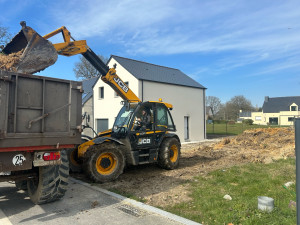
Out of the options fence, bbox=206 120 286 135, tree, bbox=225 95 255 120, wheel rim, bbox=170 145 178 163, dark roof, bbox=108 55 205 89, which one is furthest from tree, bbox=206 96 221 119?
wheel rim, bbox=170 145 178 163

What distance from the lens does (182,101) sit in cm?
2016

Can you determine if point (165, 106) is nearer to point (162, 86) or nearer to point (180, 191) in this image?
point (180, 191)

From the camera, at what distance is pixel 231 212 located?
4602 millimetres

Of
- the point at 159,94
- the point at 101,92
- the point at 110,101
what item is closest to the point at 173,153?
the point at 159,94

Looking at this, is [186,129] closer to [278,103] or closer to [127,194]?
[127,194]

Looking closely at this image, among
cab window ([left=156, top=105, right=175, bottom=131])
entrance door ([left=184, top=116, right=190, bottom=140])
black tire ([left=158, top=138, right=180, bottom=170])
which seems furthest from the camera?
entrance door ([left=184, top=116, right=190, bottom=140])

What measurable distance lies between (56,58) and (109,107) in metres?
13.7

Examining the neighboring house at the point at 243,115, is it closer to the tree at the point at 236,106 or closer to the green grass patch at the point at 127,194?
the tree at the point at 236,106

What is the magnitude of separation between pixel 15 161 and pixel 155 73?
1645 cm

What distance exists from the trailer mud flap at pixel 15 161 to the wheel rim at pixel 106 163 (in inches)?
108

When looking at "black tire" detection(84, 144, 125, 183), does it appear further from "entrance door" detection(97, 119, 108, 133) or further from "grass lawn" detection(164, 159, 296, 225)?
"entrance door" detection(97, 119, 108, 133)

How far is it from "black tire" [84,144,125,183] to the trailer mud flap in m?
2.46

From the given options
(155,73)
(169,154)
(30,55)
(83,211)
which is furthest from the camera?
(155,73)

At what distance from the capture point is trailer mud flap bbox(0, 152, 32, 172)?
161 inches
